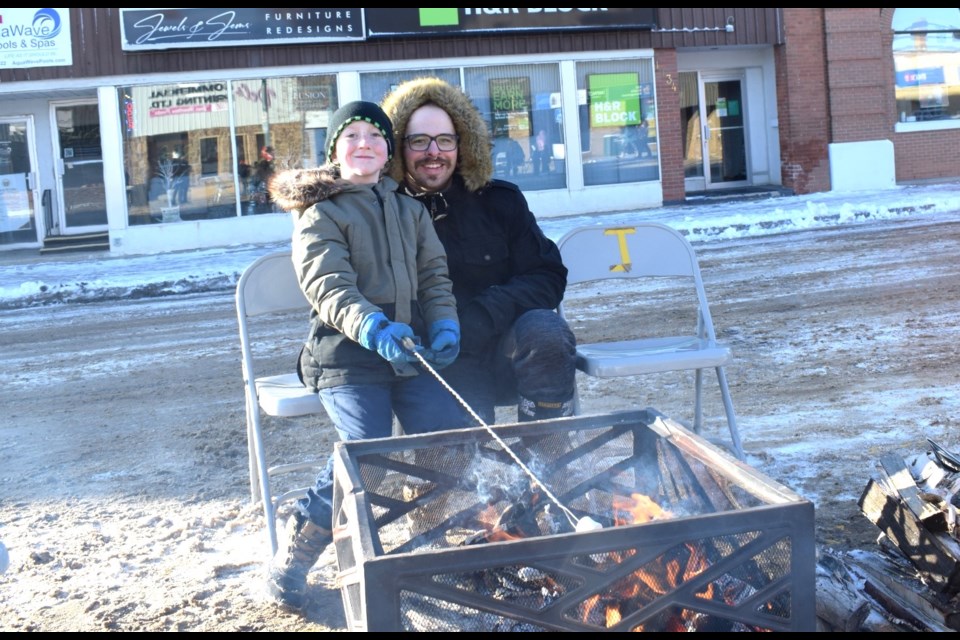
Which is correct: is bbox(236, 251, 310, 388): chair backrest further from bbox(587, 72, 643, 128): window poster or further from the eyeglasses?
bbox(587, 72, 643, 128): window poster

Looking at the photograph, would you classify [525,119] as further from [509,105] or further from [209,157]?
[209,157]

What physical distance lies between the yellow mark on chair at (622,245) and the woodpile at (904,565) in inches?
69.7

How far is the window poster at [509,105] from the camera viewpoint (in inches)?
679

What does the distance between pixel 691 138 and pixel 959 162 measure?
5.23 metres

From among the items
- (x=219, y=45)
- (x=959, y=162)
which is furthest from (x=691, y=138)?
(x=219, y=45)

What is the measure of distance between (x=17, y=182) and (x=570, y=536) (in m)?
17.9

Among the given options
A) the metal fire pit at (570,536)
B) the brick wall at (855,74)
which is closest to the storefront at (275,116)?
the brick wall at (855,74)

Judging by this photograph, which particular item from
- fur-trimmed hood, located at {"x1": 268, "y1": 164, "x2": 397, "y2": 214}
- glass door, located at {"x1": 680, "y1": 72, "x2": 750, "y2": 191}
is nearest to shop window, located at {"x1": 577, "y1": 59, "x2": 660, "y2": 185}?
glass door, located at {"x1": 680, "y1": 72, "x2": 750, "y2": 191}

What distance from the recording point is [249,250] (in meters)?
15.1

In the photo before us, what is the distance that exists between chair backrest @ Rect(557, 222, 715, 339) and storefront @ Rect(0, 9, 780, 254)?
12515mm

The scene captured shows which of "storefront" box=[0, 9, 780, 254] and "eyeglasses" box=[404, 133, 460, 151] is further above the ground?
"storefront" box=[0, 9, 780, 254]

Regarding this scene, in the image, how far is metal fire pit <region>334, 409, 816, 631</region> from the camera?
205 centimetres

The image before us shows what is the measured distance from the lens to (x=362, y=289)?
11.1ft

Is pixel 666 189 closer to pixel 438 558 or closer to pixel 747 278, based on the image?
pixel 747 278
